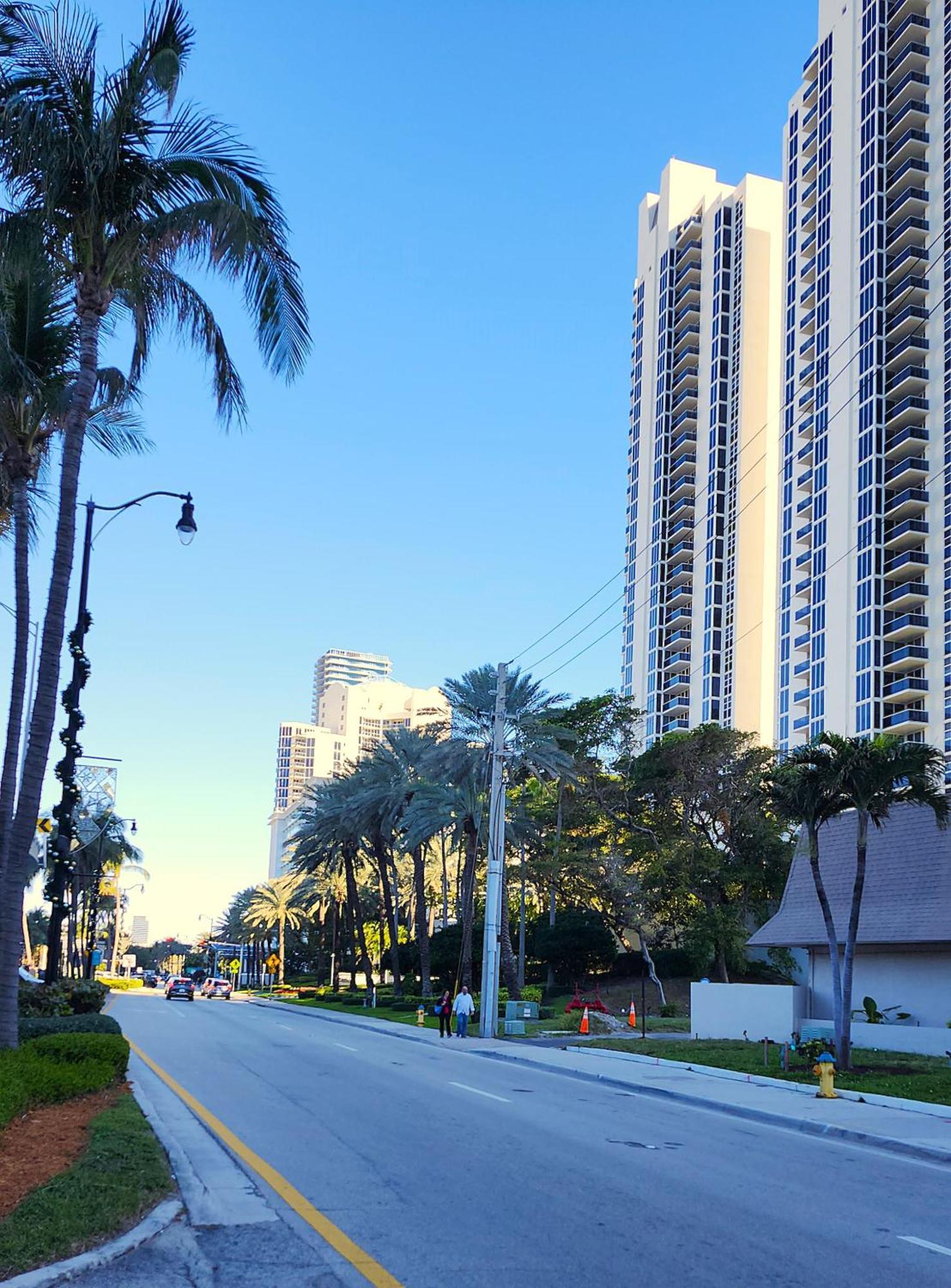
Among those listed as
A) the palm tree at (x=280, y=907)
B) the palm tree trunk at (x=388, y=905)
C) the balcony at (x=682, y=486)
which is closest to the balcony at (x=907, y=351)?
the balcony at (x=682, y=486)

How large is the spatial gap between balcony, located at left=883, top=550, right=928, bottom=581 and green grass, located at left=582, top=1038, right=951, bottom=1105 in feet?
177

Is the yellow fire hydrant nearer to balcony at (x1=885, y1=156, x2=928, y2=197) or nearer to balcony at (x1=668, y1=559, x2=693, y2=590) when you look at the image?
balcony at (x1=885, y1=156, x2=928, y2=197)

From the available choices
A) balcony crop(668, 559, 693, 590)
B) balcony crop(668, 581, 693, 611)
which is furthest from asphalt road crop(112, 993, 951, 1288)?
balcony crop(668, 559, 693, 590)

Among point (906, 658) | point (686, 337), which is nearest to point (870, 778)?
point (906, 658)

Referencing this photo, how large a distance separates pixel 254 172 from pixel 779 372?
10483 cm

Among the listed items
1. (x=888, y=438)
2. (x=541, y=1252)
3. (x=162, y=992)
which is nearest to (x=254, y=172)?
(x=541, y=1252)

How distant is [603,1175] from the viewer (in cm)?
1188

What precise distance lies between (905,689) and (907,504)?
12.2 meters

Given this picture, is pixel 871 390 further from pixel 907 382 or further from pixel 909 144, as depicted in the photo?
pixel 909 144

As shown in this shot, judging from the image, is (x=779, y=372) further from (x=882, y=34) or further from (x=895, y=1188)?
(x=895, y=1188)

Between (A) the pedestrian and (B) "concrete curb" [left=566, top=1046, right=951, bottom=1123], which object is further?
(A) the pedestrian

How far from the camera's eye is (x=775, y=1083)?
23.0 meters

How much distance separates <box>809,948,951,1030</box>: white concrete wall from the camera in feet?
108

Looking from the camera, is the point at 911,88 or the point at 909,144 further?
the point at 911,88
